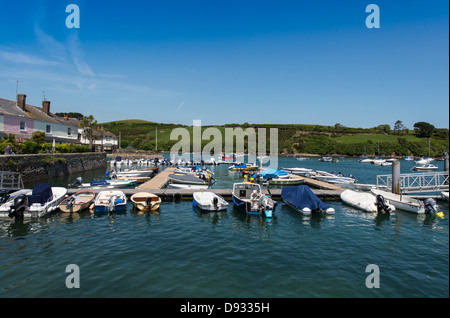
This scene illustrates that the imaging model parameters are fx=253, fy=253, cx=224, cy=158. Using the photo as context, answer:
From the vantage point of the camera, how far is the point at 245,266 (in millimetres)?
13672

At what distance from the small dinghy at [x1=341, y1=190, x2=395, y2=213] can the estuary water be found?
5.25ft

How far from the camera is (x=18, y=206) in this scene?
68.6 feet

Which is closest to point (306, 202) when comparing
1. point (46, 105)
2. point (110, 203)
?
point (110, 203)

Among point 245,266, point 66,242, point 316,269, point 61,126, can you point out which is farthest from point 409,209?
point 61,126

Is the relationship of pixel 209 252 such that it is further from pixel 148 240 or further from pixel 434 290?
pixel 434 290

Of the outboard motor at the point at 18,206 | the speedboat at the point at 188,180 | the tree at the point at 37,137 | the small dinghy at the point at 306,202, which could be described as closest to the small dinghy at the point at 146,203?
the outboard motor at the point at 18,206

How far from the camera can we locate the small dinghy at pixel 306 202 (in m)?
24.4

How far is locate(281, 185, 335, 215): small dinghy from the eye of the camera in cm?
2442

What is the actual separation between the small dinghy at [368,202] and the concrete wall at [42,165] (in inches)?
1714

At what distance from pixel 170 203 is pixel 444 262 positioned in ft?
78.8

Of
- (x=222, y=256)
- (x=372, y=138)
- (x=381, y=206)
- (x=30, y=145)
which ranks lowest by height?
(x=222, y=256)

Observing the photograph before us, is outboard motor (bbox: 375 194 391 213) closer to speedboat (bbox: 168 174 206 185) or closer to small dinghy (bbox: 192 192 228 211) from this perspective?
small dinghy (bbox: 192 192 228 211)

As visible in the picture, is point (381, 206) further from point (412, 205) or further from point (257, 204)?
point (257, 204)

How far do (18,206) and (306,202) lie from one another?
25335mm
